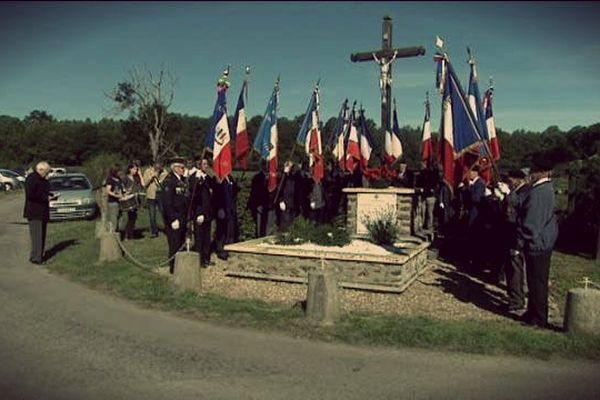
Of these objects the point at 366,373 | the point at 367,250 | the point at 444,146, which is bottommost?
the point at 366,373

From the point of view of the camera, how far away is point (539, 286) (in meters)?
6.80

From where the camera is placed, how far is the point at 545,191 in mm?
6902

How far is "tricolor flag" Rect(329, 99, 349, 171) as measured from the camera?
14742 mm

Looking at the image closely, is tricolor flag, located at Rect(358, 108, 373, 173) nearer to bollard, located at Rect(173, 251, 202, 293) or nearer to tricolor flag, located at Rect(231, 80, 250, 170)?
tricolor flag, located at Rect(231, 80, 250, 170)

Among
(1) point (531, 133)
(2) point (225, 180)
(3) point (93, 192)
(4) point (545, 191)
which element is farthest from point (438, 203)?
(1) point (531, 133)

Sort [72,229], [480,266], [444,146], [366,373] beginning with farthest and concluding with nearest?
[72,229] → [480,266] → [444,146] → [366,373]

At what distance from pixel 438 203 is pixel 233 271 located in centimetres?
610

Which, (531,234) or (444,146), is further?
(444,146)

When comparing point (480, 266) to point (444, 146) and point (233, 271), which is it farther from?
point (233, 271)

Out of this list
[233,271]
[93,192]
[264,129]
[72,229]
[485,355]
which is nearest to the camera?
[485,355]

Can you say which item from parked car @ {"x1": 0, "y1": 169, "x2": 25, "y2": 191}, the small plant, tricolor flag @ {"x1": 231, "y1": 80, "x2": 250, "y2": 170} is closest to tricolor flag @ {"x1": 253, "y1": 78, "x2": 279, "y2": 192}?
tricolor flag @ {"x1": 231, "y1": 80, "x2": 250, "y2": 170}

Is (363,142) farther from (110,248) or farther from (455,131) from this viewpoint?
(110,248)

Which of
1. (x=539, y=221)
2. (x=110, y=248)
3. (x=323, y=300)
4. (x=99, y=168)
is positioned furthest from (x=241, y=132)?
(x=99, y=168)

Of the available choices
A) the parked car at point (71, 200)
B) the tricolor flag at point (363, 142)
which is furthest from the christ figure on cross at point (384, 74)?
the parked car at point (71, 200)
